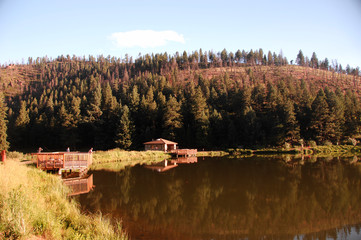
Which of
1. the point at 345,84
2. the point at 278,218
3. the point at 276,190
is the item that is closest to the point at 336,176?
the point at 276,190

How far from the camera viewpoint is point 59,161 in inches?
852

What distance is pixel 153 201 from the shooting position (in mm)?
13094

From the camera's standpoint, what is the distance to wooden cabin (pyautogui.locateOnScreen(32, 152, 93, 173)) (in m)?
21.4

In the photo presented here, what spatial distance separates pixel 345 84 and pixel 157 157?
3549 inches

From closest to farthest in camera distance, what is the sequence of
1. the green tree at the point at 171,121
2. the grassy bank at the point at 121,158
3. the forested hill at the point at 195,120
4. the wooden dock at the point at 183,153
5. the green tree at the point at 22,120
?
the grassy bank at the point at 121,158
the wooden dock at the point at 183,153
the forested hill at the point at 195,120
the green tree at the point at 171,121
the green tree at the point at 22,120

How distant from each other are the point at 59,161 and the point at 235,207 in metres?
17.1

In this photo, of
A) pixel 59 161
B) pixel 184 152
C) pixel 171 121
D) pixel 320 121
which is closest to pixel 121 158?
pixel 184 152

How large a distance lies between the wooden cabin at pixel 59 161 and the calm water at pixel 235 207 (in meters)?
5.79

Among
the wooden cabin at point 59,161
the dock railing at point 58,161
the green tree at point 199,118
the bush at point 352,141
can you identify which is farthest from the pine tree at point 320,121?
the dock railing at point 58,161

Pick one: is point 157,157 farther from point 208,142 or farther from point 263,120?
point 263,120

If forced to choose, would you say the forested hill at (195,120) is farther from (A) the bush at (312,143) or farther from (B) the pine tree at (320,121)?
(A) the bush at (312,143)

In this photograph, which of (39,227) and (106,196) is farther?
(106,196)

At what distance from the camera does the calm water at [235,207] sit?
902cm

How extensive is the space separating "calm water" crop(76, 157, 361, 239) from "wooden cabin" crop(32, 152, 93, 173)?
19.0ft
